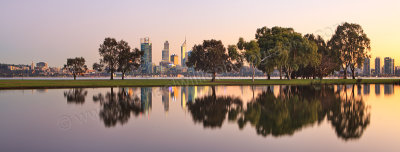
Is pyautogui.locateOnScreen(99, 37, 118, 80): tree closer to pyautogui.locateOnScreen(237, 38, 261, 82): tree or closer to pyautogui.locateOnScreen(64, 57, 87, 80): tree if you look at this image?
pyautogui.locateOnScreen(64, 57, 87, 80): tree

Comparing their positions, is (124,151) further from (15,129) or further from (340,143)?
(340,143)

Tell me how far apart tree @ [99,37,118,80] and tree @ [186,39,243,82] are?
82.3 ft

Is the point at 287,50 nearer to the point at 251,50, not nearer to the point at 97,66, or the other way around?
the point at 251,50

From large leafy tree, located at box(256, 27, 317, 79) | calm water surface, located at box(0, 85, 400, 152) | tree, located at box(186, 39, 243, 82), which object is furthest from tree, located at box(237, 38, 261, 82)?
calm water surface, located at box(0, 85, 400, 152)

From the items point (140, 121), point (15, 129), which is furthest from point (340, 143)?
point (15, 129)

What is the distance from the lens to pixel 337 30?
96.1m

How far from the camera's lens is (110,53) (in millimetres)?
92625

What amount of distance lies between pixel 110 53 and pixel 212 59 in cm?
3393

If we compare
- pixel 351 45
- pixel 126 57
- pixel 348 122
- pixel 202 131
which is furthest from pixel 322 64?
pixel 202 131

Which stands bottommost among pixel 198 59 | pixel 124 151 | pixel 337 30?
pixel 124 151

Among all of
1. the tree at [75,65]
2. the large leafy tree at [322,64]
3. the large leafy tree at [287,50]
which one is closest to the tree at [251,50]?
the large leafy tree at [287,50]

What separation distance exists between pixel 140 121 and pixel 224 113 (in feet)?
17.8

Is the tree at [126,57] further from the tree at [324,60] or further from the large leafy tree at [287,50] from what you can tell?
the tree at [324,60]

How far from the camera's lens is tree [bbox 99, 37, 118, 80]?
92188mm
